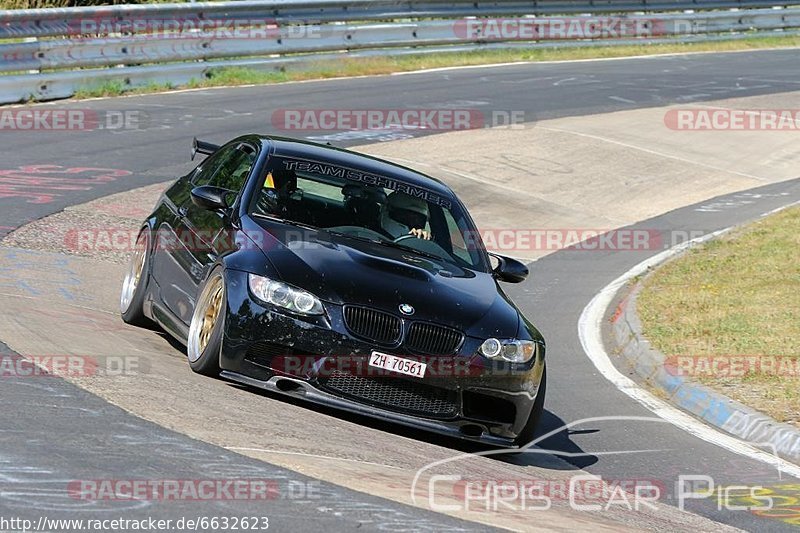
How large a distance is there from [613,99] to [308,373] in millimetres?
19217

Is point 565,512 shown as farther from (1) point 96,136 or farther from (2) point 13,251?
(1) point 96,136

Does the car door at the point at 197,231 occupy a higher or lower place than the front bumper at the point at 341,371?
higher

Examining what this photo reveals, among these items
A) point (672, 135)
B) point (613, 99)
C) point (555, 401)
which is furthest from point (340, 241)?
point (613, 99)

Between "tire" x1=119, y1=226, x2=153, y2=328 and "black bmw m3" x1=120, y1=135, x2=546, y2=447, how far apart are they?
0.25 metres

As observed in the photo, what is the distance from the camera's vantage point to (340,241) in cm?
865

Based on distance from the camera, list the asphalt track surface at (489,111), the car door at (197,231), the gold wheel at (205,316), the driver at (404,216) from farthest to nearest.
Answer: the driver at (404,216) < the car door at (197,231) < the gold wheel at (205,316) < the asphalt track surface at (489,111)

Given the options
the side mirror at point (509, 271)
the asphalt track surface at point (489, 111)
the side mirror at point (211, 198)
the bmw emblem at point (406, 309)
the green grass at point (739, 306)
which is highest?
the side mirror at point (211, 198)

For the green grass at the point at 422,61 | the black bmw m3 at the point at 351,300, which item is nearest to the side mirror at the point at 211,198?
the black bmw m3 at the point at 351,300

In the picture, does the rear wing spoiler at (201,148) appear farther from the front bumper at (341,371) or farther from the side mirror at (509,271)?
the front bumper at (341,371)

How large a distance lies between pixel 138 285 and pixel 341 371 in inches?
105

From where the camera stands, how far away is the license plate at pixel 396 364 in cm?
773

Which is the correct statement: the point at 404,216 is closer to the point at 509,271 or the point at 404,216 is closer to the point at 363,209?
the point at 363,209

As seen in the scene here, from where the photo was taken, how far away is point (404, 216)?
30.3ft

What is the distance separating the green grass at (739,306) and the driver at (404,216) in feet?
8.67
